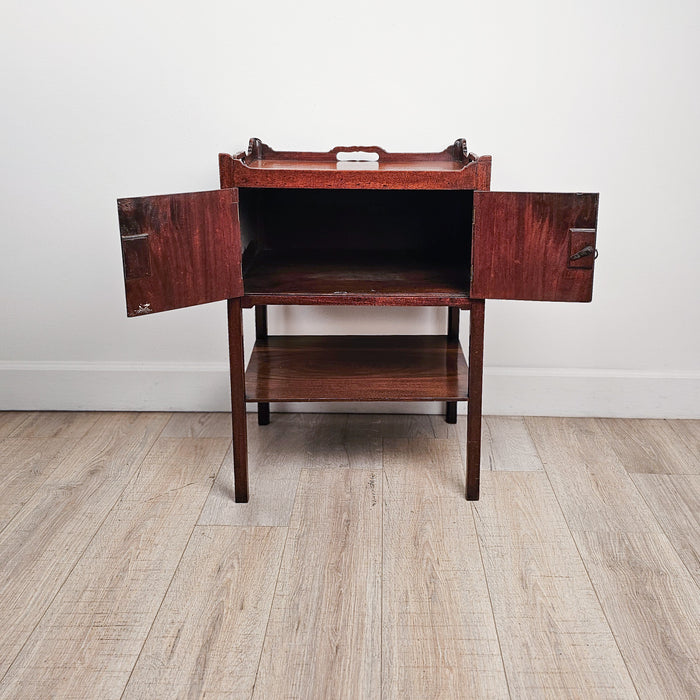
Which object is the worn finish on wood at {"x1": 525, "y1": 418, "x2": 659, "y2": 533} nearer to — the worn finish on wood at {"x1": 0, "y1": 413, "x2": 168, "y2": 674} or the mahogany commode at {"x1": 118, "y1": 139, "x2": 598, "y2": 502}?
the mahogany commode at {"x1": 118, "y1": 139, "x2": 598, "y2": 502}

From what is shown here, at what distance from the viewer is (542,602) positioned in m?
1.47

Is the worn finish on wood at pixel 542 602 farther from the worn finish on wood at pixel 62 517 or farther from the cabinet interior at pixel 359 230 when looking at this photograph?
the worn finish on wood at pixel 62 517

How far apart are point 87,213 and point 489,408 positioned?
126 centimetres

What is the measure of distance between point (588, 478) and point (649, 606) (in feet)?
1.72

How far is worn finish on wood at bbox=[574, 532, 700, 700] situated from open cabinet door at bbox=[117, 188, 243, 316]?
3.02 ft

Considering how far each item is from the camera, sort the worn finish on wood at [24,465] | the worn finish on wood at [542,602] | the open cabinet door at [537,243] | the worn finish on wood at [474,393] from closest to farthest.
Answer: the worn finish on wood at [542,602], the open cabinet door at [537,243], the worn finish on wood at [474,393], the worn finish on wood at [24,465]

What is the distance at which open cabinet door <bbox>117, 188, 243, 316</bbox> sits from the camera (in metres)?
1.50

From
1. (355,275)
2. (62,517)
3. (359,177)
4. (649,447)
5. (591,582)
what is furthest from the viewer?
(649,447)

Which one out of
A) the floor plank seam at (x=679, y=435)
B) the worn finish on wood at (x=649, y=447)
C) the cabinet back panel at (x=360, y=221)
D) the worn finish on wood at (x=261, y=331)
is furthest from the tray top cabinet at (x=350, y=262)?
the floor plank seam at (x=679, y=435)

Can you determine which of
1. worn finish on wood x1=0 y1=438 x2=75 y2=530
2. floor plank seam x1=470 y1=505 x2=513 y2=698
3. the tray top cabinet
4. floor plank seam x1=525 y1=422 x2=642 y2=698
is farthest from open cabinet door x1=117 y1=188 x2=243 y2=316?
floor plank seam x1=525 y1=422 x2=642 y2=698

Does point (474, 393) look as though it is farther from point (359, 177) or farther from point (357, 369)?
point (359, 177)

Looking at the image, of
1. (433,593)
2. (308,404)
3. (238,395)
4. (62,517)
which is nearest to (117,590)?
(62,517)

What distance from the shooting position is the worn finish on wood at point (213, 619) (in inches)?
50.4

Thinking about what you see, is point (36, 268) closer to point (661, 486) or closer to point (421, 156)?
point (421, 156)
